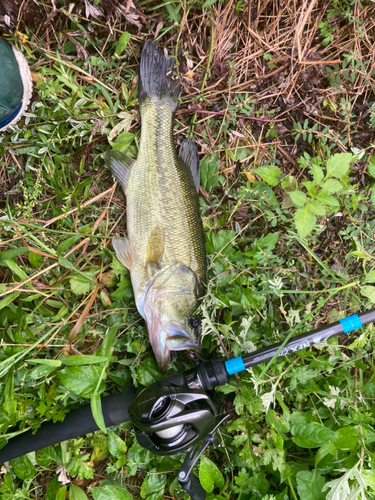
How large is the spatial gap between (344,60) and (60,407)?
3.51 metres

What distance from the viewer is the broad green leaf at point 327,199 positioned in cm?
Answer: 232

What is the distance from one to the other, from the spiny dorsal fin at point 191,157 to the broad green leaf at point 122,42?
81 cm

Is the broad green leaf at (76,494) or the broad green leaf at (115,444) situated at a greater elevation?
the broad green leaf at (115,444)

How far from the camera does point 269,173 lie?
2533mm

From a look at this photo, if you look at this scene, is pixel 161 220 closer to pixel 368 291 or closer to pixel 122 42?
pixel 122 42

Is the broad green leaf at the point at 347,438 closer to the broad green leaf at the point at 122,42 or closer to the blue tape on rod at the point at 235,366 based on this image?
the blue tape on rod at the point at 235,366

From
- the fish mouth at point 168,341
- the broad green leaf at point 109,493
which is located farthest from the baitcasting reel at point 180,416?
the broad green leaf at point 109,493

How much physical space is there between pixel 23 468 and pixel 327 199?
2.97 meters

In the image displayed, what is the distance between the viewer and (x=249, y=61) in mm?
2666

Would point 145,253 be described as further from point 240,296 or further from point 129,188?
point 240,296

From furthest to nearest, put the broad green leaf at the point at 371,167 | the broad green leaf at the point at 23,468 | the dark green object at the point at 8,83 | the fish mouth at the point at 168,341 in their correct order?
the broad green leaf at the point at 371,167
the broad green leaf at the point at 23,468
the fish mouth at the point at 168,341
the dark green object at the point at 8,83

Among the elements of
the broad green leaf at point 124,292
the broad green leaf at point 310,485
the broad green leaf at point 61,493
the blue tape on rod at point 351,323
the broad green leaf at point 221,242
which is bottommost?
the broad green leaf at point 61,493

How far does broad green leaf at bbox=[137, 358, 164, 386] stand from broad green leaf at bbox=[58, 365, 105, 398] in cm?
28

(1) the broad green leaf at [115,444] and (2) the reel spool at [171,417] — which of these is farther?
(1) the broad green leaf at [115,444]
